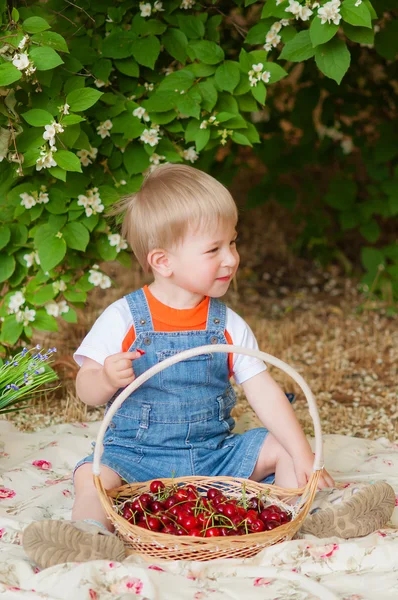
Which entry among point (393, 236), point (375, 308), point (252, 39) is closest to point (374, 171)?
point (375, 308)

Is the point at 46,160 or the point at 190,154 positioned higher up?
the point at 46,160

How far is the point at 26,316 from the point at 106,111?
0.71 m

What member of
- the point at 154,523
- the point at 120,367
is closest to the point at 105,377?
the point at 120,367

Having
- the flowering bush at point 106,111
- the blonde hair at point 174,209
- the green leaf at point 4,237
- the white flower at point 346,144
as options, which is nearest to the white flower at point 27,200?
the flowering bush at point 106,111

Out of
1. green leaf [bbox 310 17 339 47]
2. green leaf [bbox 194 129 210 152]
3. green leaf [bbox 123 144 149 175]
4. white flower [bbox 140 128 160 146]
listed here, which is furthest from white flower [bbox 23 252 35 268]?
green leaf [bbox 310 17 339 47]

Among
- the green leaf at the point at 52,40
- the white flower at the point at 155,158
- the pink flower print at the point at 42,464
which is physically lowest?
the pink flower print at the point at 42,464

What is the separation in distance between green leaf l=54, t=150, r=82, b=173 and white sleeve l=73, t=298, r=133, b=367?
0.46 m

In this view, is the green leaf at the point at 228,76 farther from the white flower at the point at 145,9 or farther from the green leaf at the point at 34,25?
the green leaf at the point at 34,25

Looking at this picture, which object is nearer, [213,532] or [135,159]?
[213,532]

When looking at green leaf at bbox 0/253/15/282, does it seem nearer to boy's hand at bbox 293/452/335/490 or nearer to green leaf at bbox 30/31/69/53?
green leaf at bbox 30/31/69/53

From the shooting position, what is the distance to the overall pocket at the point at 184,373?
2.03m

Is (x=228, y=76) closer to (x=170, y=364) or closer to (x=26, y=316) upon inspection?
(x=26, y=316)

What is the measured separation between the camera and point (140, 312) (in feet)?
6.76

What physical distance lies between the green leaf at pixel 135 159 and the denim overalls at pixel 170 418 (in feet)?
2.22
